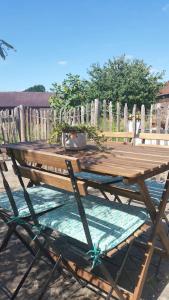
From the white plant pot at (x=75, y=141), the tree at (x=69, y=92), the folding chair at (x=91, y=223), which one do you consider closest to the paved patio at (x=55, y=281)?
the folding chair at (x=91, y=223)

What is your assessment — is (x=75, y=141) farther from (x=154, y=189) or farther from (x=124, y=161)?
(x=154, y=189)

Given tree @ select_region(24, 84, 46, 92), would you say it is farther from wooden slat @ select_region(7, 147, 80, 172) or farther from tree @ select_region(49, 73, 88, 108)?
wooden slat @ select_region(7, 147, 80, 172)

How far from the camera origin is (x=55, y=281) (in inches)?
104

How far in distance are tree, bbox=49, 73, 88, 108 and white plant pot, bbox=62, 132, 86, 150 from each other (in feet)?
32.9

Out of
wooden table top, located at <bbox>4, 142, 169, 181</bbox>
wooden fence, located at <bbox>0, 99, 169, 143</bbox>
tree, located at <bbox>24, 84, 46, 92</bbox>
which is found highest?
tree, located at <bbox>24, 84, 46, 92</bbox>

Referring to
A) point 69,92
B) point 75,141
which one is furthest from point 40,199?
point 69,92

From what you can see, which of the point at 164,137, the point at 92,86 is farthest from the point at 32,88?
the point at 164,137

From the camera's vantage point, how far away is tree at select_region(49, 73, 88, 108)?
12.8 m

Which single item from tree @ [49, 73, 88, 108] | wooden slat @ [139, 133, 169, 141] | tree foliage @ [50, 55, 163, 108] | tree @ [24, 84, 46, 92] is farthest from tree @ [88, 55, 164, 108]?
tree @ [24, 84, 46, 92]

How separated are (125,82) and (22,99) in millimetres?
19251

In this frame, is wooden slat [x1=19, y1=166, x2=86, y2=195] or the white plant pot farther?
the white plant pot

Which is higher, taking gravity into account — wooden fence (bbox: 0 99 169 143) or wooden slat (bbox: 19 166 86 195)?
wooden fence (bbox: 0 99 169 143)

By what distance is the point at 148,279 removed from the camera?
2641 millimetres

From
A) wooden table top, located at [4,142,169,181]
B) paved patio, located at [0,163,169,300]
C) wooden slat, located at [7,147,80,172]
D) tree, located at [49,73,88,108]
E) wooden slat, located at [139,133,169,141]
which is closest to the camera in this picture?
wooden slat, located at [7,147,80,172]
